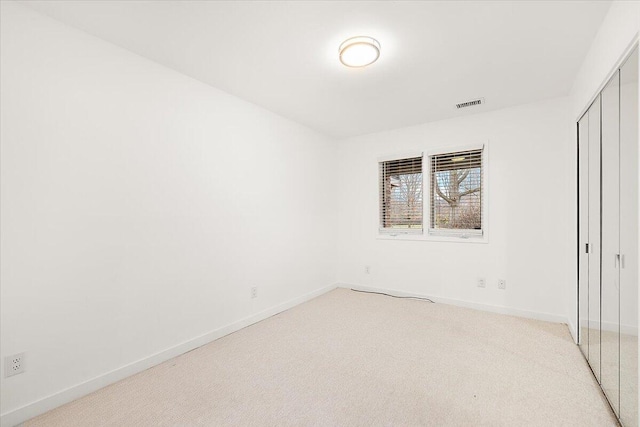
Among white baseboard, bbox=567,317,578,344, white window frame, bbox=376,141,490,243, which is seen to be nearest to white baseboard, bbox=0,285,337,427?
white window frame, bbox=376,141,490,243

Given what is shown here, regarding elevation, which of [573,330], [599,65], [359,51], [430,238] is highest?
[359,51]

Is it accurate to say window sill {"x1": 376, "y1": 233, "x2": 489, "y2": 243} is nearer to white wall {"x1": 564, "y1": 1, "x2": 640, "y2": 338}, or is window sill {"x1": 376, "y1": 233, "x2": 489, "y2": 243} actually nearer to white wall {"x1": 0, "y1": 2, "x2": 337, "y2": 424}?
white wall {"x1": 564, "y1": 1, "x2": 640, "y2": 338}

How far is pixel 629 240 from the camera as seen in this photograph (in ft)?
4.91

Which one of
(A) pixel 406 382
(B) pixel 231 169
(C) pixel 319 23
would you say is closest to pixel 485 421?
(A) pixel 406 382

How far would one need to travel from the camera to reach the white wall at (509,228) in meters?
3.20

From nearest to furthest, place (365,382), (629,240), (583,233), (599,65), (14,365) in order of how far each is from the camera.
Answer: (629,240), (14,365), (599,65), (365,382), (583,233)

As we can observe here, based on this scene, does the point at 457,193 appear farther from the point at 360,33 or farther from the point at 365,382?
the point at 365,382

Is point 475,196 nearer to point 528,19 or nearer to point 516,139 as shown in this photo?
point 516,139

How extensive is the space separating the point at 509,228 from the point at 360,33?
2.82 meters

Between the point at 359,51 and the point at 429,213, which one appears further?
the point at 429,213

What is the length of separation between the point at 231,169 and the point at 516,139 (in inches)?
129

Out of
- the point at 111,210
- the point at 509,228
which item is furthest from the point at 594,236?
the point at 111,210

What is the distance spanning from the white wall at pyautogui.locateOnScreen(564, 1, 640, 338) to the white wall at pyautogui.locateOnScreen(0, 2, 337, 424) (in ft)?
9.71

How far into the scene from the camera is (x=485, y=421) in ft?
5.52
